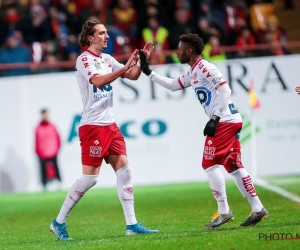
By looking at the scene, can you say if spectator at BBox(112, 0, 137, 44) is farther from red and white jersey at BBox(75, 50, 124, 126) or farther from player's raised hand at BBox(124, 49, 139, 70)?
red and white jersey at BBox(75, 50, 124, 126)

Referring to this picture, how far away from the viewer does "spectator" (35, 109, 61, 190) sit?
19.2 metres

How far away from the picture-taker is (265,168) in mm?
19516

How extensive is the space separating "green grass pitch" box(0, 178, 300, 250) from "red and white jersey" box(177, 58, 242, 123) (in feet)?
4.63

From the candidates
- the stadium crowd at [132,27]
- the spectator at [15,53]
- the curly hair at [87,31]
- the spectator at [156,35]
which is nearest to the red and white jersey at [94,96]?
the curly hair at [87,31]

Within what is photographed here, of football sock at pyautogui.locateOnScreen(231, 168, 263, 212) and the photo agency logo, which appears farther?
football sock at pyautogui.locateOnScreen(231, 168, 263, 212)

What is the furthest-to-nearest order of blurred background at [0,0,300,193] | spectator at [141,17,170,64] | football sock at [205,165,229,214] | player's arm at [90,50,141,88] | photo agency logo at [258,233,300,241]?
spectator at [141,17,170,64] → blurred background at [0,0,300,193] → football sock at [205,165,229,214] → player's arm at [90,50,141,88] → photo agency logo at [258,233,300,241]

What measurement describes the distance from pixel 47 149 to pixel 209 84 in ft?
29.1

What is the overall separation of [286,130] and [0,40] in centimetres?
735

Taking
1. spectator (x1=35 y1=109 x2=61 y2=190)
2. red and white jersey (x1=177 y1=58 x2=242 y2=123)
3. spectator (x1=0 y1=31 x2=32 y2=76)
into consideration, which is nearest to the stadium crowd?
spectator (x1=0 y1=31 x2=32 y2=76)

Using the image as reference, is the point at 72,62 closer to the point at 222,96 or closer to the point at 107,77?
the point at 222,96

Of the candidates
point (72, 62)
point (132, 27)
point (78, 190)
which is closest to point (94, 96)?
point (78, 190)

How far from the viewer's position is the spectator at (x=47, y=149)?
19.2 meters

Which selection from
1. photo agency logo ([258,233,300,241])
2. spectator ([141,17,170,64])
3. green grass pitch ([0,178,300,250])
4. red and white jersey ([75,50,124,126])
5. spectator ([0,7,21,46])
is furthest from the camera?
spectator ([0,7,21,46])

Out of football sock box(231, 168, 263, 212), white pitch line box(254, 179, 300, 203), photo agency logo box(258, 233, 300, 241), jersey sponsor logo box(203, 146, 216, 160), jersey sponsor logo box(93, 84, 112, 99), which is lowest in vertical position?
white pitch line box(254, 179, 300, 203)
